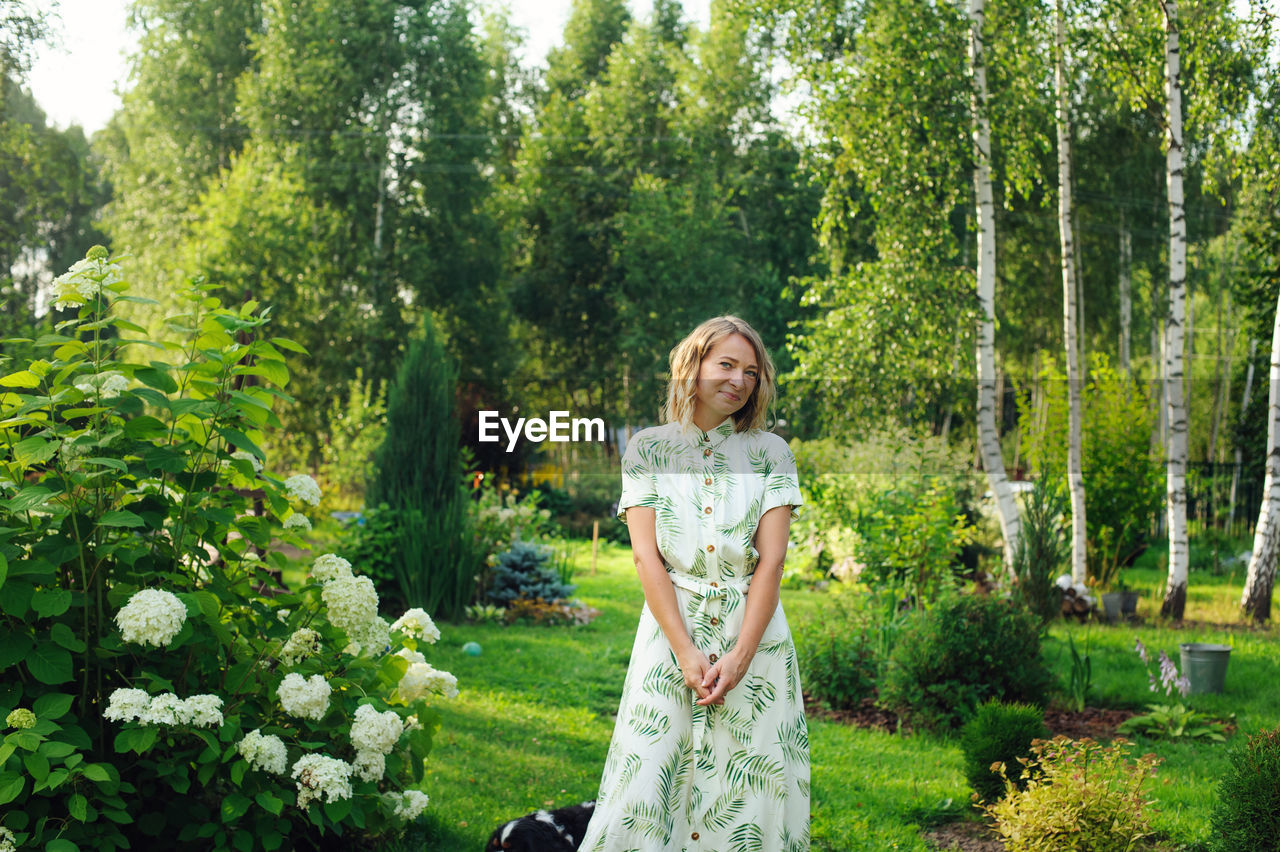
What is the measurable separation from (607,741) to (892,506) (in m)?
3.17

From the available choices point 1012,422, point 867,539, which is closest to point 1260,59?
point 867,539

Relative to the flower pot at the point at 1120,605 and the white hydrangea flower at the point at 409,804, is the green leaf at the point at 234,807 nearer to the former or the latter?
the white hydrangea flower at the point at 409,804

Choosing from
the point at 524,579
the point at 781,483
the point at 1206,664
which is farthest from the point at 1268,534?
the point at 781,483

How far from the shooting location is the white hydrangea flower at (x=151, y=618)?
2154 millimetres

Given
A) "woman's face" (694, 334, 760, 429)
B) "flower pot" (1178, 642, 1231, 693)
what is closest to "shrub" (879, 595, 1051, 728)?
"flower pot" (1178, 642, 1231, 693)

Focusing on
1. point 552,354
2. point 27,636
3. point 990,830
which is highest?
point 552,354

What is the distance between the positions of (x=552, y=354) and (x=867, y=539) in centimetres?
1897

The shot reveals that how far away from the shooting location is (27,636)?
221 centimetres

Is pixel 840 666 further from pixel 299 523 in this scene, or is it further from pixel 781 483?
pixel 299 523

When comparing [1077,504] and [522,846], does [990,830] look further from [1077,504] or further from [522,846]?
[1077,504]

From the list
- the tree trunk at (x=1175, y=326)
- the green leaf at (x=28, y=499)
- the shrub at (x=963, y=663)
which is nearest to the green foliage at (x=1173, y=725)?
the shrub at (x=963, y=663)

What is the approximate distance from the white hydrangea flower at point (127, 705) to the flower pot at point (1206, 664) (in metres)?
5.34

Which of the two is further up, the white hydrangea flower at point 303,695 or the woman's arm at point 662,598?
the woman's arm at point 662,598

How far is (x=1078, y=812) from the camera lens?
302cm
